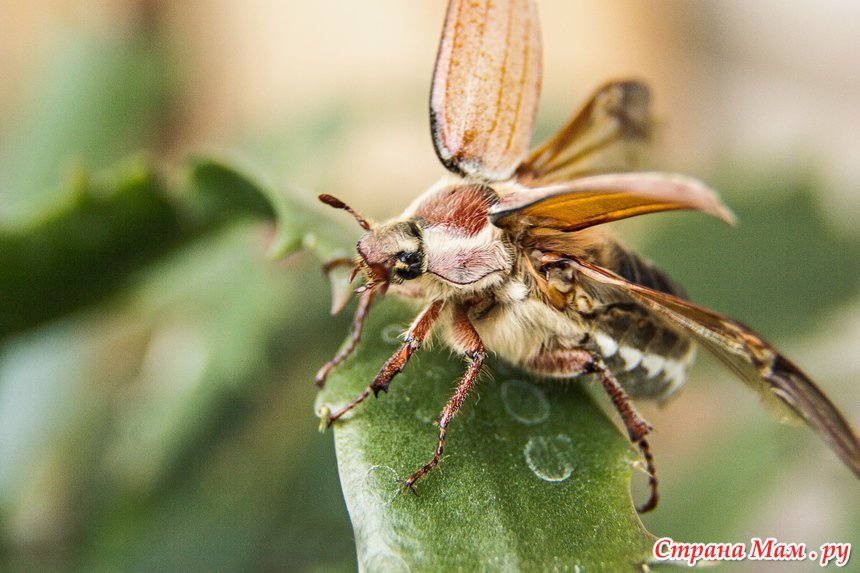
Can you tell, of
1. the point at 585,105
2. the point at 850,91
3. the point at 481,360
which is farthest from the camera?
the point at 850,91

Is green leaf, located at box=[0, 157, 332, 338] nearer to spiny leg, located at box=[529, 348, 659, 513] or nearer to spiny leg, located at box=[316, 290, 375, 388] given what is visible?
spiny leg, located at box=[316, 290, 375, 388]

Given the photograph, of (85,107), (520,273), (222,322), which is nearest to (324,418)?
(520,273)

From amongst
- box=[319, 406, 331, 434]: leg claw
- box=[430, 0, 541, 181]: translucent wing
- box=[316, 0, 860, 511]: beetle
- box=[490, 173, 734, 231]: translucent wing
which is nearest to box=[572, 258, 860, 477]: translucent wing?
box=[316, 0, 860, 511]: beetle

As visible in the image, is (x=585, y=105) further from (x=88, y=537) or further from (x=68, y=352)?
(x=68, y=352)

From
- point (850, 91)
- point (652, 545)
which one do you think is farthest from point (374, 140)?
point (850, 91)

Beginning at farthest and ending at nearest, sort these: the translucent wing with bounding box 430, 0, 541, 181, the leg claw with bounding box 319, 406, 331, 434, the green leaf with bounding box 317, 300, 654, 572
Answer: the translucent wing with bounding box 430, 0, 541, 181
the leg claw with bounding box 319, 406, 331, 434
the green leaf with bounding box 317, 300, 654, 572

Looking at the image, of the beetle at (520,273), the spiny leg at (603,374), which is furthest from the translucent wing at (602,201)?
the spiny leg at (603,374)

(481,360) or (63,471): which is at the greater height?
(481,360)
